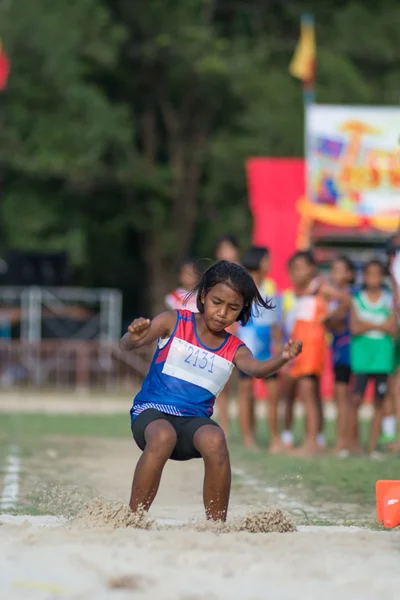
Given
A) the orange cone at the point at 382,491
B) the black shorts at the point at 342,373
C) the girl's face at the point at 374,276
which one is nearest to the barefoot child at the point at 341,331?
the black shorts at the point at 342,373

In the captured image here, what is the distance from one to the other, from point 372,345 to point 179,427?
584 cm

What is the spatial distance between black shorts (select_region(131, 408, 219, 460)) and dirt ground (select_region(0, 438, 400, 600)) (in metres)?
0.35

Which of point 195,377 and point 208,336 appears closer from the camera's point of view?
point 195,377

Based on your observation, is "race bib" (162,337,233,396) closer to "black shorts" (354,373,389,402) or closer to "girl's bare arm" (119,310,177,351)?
"girl's bare arm" (119,310,177,351)

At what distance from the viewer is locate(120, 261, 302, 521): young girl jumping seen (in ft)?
20.0

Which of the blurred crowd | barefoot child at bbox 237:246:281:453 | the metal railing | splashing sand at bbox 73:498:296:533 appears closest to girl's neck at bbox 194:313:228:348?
splashing sand at bbox 73:498:296:533

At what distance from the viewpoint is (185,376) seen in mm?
6402

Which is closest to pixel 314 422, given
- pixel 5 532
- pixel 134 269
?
pixel 5 532

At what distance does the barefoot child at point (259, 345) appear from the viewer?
39.9ft

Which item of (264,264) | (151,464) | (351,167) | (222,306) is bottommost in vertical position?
(151,464)

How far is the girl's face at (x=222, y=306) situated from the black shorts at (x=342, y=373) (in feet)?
20.1

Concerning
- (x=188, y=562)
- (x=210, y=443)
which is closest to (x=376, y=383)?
(x=210, y=443)

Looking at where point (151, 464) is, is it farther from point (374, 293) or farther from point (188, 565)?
point (374, 293)

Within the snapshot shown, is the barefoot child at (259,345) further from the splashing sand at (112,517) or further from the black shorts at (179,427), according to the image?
the splashing sand at (112,517)
